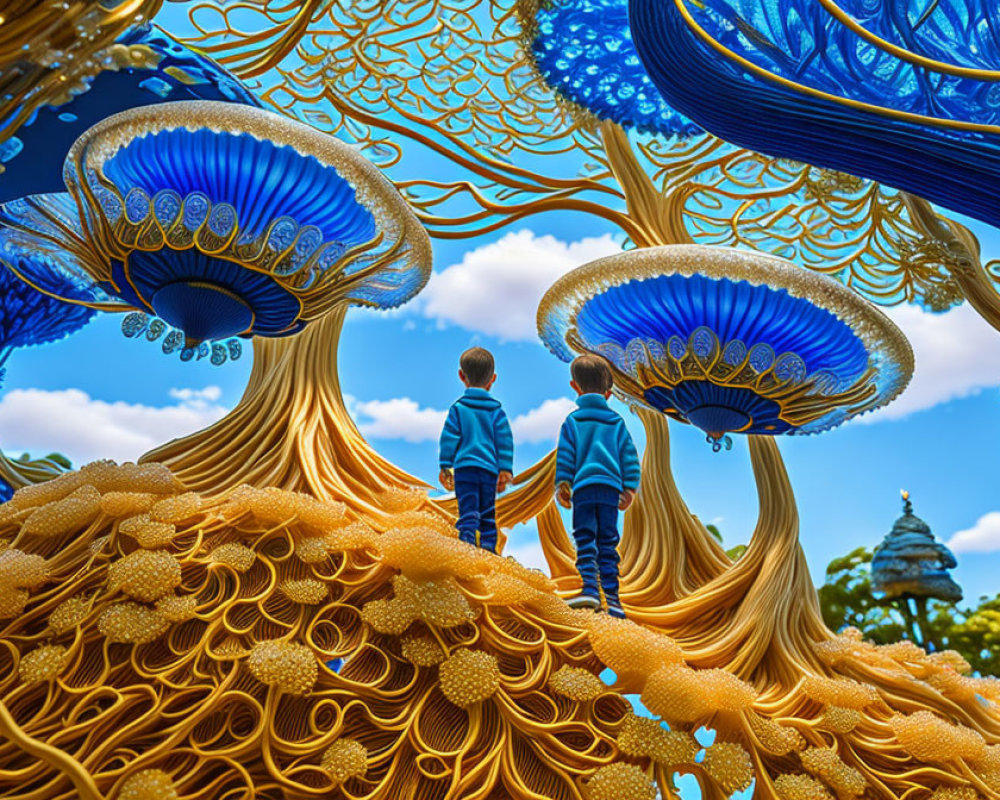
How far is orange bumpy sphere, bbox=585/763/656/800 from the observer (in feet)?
7.86

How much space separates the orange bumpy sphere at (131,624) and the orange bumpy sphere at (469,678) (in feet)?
2.90

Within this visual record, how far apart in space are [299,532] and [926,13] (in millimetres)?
2623

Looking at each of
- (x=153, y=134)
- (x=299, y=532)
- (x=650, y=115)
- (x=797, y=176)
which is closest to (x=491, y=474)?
(x=299, y=532)

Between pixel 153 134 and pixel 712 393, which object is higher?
pixel 712 393

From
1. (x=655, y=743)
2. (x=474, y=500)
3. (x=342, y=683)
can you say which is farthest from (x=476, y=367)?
(x=655, y=743)

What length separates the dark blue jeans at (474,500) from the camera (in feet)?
10.9

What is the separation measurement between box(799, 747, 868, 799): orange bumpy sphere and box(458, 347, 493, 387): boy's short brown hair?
181 centimetres

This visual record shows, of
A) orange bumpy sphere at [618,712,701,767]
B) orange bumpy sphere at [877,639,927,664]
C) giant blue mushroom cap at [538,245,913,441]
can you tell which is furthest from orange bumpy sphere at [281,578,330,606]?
orange bumpy sphere at [877,639,927,664]

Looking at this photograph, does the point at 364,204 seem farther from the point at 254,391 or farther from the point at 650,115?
the point at 650,115

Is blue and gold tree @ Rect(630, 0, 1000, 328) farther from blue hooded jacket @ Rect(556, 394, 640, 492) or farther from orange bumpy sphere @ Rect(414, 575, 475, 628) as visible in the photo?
orange bumpy sphere @ Rect(414, 575, 475, 628)

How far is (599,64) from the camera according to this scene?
5.01m

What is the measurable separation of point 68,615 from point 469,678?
50.7 inches

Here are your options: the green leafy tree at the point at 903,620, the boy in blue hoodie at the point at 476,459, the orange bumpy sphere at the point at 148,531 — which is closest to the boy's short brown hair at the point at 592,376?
the boy in blue hoodie at the point at 476,459

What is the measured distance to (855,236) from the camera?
583cm
